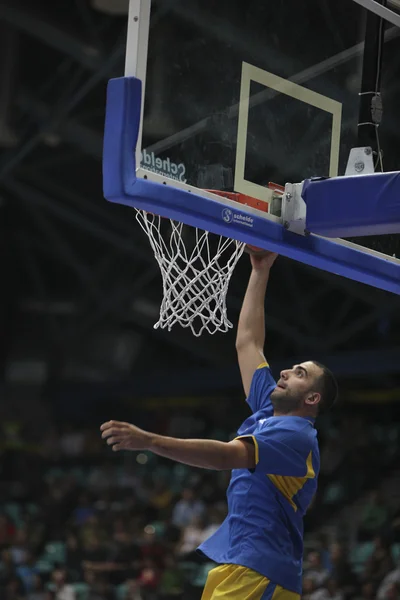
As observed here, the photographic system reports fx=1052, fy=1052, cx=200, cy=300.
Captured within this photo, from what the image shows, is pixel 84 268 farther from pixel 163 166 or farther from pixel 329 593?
pixel 163 166

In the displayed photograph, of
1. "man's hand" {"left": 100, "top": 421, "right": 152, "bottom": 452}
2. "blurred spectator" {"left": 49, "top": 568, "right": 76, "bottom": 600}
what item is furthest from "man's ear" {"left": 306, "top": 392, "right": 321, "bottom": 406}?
"blurred spectator" {"left": 49, "top": 568, "right": 76, "bottom": 600}

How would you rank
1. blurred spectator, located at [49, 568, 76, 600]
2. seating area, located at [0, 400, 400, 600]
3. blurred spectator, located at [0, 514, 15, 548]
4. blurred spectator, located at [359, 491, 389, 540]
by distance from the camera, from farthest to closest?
blurred spectator, located at [0, 514, 15, 548] → blurred spectator, located at [359, 491, 389, 540] → blurred spectator, located at [49, 568, 76, 600] → seating area, located at [0, 400, 400, 600]

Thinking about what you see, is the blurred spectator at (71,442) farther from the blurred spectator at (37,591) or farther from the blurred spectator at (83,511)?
the blurred spectator at (37,591)

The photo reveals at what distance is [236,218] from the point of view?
4930 millimetres

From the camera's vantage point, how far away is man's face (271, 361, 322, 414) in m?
5.16

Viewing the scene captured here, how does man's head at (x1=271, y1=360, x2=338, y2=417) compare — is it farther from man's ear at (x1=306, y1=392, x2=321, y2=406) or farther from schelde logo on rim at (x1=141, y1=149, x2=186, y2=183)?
schelde logo on rim at (x1=141, y1=149, x2=186, y2=183)

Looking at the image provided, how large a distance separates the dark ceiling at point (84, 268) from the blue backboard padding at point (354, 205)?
204cm

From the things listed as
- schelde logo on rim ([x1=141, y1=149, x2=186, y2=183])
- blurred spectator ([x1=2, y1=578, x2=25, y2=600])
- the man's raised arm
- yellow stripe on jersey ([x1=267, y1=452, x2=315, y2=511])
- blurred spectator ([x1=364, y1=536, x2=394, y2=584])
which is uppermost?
schelde logo on rim ([x1=141, y1=149, x2=186, y2=183])

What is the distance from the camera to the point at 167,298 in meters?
5.23

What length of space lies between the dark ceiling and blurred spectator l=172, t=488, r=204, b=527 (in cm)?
292

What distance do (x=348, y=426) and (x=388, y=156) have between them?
11169mm

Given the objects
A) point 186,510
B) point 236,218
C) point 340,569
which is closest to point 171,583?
point 340,569

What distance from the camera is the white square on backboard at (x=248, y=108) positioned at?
509 cm

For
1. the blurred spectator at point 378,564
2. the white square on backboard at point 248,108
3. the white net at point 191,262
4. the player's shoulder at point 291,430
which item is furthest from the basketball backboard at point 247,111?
the blurred spectator at point 378,564
